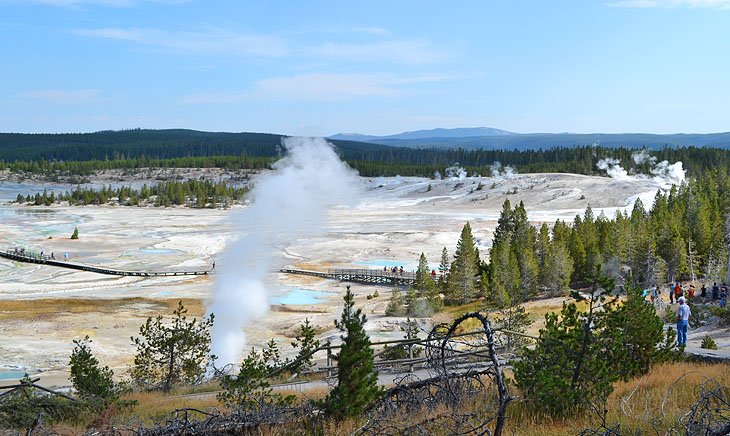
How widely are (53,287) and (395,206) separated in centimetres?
6571

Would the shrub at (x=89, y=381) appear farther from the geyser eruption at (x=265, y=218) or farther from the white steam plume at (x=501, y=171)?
the white steam plume at (x=501, y=171)

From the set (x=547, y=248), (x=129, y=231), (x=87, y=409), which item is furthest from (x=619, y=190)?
(x=87, y=409)

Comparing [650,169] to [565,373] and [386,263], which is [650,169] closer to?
[386,263]

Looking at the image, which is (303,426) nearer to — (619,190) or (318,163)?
(318,163)

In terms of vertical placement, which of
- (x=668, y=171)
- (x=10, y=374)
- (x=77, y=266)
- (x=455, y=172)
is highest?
(x=668, y=171)

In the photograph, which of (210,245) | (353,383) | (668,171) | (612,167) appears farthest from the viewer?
(612,167)

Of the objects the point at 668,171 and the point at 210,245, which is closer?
the point at 210,245

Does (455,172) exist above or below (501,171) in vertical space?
below

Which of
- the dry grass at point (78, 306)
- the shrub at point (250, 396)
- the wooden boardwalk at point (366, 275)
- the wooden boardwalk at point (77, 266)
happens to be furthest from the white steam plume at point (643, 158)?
the shrub at point (250, 396)

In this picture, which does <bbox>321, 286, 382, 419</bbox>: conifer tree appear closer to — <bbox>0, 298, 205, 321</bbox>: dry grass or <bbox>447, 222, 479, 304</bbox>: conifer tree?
<bbox>0, 298, 205, 321</bbox>: dry grass

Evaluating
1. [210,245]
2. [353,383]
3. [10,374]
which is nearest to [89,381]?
[353,383]

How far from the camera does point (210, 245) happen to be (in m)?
66.2

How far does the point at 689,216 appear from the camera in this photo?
50.3 meters

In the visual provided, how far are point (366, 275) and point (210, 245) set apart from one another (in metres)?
20.7
